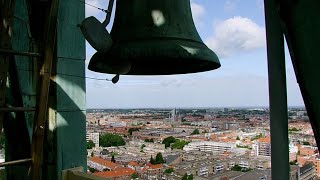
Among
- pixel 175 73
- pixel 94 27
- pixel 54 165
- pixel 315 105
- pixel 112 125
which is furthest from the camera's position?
pixel 112 125

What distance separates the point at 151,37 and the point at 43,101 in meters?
0.75

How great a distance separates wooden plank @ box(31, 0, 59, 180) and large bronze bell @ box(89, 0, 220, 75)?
0.42 meters

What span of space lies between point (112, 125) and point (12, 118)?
25.1 ft

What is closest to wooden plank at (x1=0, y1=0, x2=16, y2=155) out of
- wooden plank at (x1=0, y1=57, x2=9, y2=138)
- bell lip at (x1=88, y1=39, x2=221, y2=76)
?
wooden plank at (x1=0, y1=57, x2=9, y2=138)

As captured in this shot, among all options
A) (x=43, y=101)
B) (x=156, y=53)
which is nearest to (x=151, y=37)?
(x=156, y=53)

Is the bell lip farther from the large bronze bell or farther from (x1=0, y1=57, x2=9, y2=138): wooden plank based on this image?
(x1=0, y1=57, x2=9, y2=138): wooden plank

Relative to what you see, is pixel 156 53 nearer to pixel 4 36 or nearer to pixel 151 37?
pixel 151 37

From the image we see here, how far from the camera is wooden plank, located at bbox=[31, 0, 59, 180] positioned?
186cm

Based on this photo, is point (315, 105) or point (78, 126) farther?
point (78, 126)

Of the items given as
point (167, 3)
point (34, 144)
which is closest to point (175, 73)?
point (167, 3)

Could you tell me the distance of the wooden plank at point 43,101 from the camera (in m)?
1.86

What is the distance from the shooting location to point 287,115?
2.22ft

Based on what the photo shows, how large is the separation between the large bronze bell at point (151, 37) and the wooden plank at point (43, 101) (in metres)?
0.42

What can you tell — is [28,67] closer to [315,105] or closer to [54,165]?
[54,165]
